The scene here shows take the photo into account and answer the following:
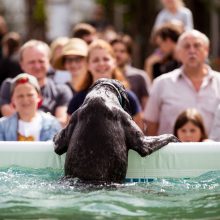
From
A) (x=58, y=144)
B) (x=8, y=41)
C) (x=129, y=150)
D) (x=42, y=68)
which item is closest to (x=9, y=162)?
(x=58, y=144)

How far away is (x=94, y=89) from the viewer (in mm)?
8789

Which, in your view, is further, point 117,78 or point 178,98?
point 178,98

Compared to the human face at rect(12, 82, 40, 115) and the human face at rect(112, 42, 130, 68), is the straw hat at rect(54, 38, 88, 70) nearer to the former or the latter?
the human face at rect(112, 42, 130, 68)

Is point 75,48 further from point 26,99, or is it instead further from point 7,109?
point 26,99

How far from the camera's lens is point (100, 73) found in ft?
37.1

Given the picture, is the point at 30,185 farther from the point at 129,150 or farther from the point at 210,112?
the point at 210,112

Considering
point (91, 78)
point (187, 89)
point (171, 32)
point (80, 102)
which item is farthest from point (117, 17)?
point (80, 102)

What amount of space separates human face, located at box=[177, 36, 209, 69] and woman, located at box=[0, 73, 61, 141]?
1976 millimetres

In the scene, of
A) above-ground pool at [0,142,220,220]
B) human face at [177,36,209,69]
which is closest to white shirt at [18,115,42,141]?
above-ground pool at [0,142,220,220]

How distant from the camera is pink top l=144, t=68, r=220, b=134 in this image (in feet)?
37.9

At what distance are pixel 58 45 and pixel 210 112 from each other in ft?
9.44

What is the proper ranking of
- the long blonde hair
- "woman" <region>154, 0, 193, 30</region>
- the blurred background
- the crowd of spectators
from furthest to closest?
the blurred background → "woman" <region>154, 0, 193, 30</region> → the long blonde hair → the crowd of spectators

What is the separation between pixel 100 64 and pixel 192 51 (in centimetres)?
110

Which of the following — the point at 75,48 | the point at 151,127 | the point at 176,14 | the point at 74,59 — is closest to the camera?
the point at 151,127
